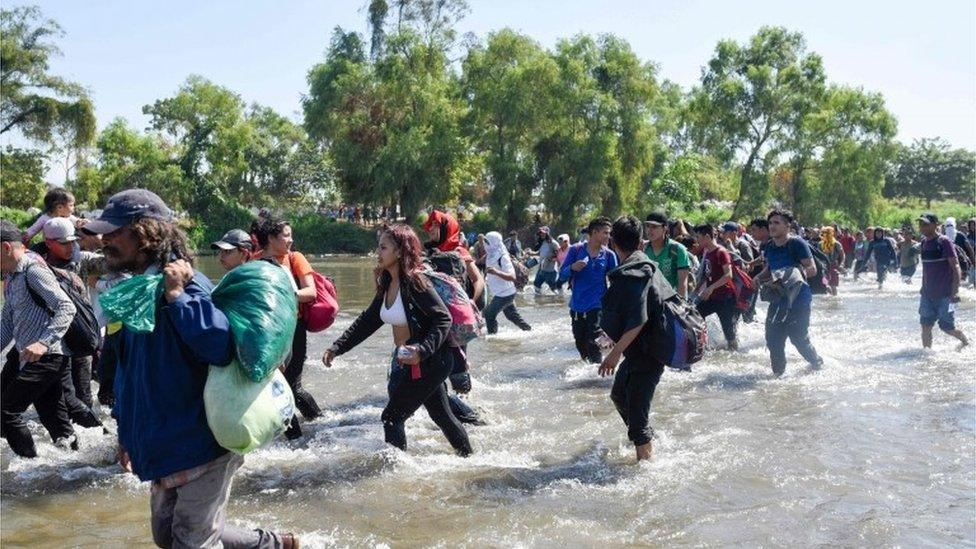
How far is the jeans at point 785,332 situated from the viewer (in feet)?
31.1

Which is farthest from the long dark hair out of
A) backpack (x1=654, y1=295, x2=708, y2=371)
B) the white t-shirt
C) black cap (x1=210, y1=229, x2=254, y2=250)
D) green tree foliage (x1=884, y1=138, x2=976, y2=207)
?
green tree foliage (x1=884, y1=138, x2=976, y2=207)

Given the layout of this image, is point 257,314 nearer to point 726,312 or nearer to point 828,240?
point 726,312

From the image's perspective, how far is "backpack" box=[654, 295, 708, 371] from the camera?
5.98m

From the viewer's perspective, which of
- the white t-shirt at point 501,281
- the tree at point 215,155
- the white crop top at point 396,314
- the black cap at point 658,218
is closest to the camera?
the white crop top at point 396,314

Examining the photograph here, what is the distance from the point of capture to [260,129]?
7212 cm

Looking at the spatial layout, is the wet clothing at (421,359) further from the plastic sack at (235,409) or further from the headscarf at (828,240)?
the headscarf at (828,240)

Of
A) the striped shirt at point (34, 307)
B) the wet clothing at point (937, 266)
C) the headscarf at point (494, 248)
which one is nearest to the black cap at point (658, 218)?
the headscarf at point (494, 248)

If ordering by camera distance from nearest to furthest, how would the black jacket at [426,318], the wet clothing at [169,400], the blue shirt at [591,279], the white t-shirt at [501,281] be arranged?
the wet clothing at [169,400], the black jacket at [426,318], the blue shirt at [591,279], the white t-shirt at [501,281]

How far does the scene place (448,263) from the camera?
7.62 metres

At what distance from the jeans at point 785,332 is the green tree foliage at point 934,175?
277 ft

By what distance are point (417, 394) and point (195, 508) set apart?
2601 mm

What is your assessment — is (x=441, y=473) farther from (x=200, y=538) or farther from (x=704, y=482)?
(x=200, y=538)

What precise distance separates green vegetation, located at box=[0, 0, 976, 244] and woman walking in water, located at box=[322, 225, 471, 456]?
40.0 meters

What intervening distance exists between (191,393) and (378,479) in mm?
3101
